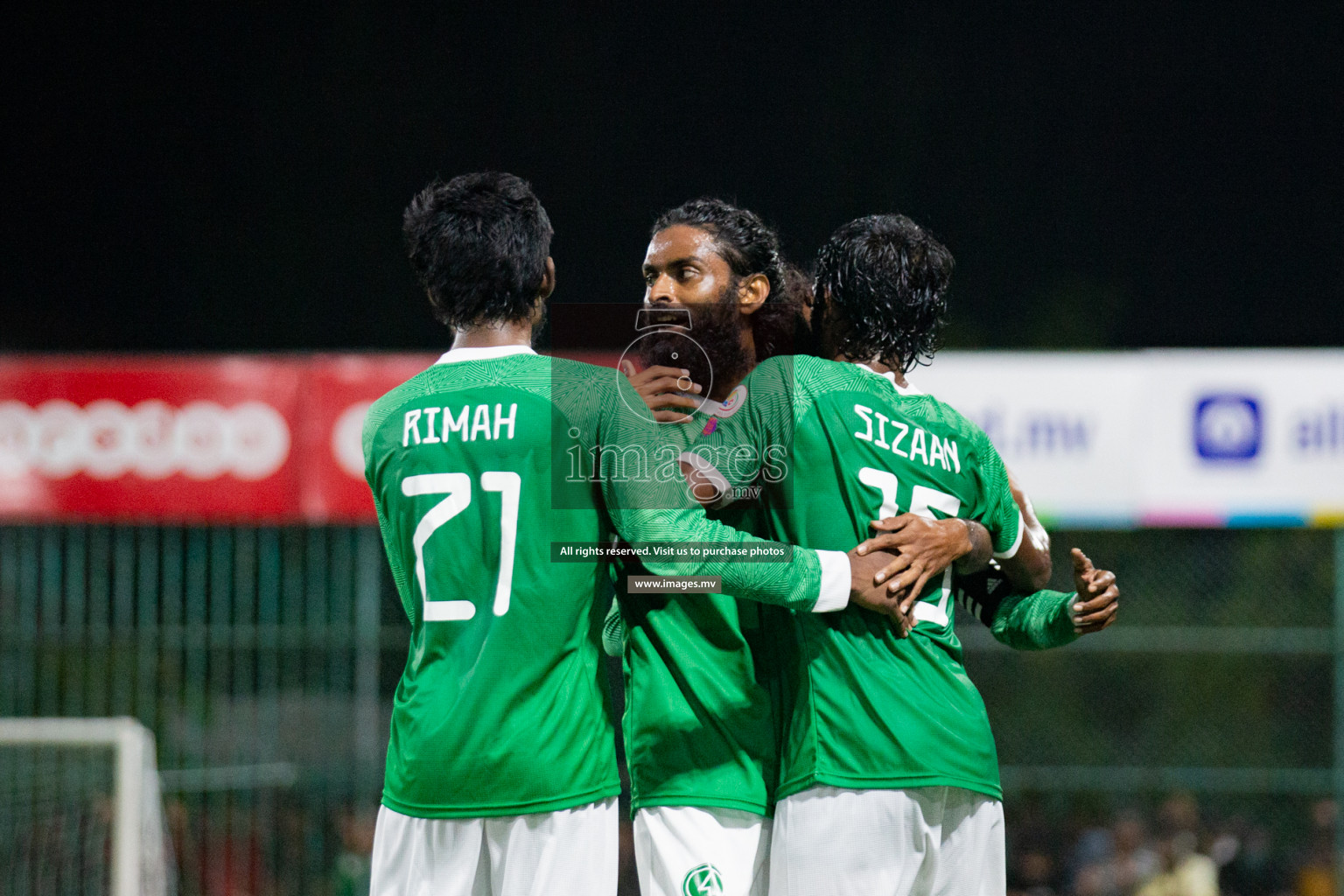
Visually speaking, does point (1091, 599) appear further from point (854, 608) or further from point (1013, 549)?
point (854, 608)

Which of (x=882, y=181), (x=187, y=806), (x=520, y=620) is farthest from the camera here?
(x=882, y=181)

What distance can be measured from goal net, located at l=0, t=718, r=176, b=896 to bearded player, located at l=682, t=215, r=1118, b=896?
12.5ft

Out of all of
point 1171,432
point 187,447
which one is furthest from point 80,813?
point 1171,432

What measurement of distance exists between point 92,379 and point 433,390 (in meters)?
4.77

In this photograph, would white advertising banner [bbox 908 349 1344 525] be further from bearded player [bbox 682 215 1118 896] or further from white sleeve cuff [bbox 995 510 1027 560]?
bearded player [bbox 682 215 1118 896]

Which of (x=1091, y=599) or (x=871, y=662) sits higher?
(x=1091, y=599)

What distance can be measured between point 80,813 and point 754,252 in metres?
5.24

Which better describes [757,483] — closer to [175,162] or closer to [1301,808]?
[1301,808]

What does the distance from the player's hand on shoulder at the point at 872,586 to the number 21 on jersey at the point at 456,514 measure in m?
0.59

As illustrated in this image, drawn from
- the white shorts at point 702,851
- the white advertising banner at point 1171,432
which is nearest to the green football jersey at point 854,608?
the white shorts at point 702,851

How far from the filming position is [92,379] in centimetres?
654

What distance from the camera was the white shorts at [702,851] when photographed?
240 centimetres

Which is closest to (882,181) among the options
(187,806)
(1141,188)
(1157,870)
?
(1141,188)

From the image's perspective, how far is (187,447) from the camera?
650cm
